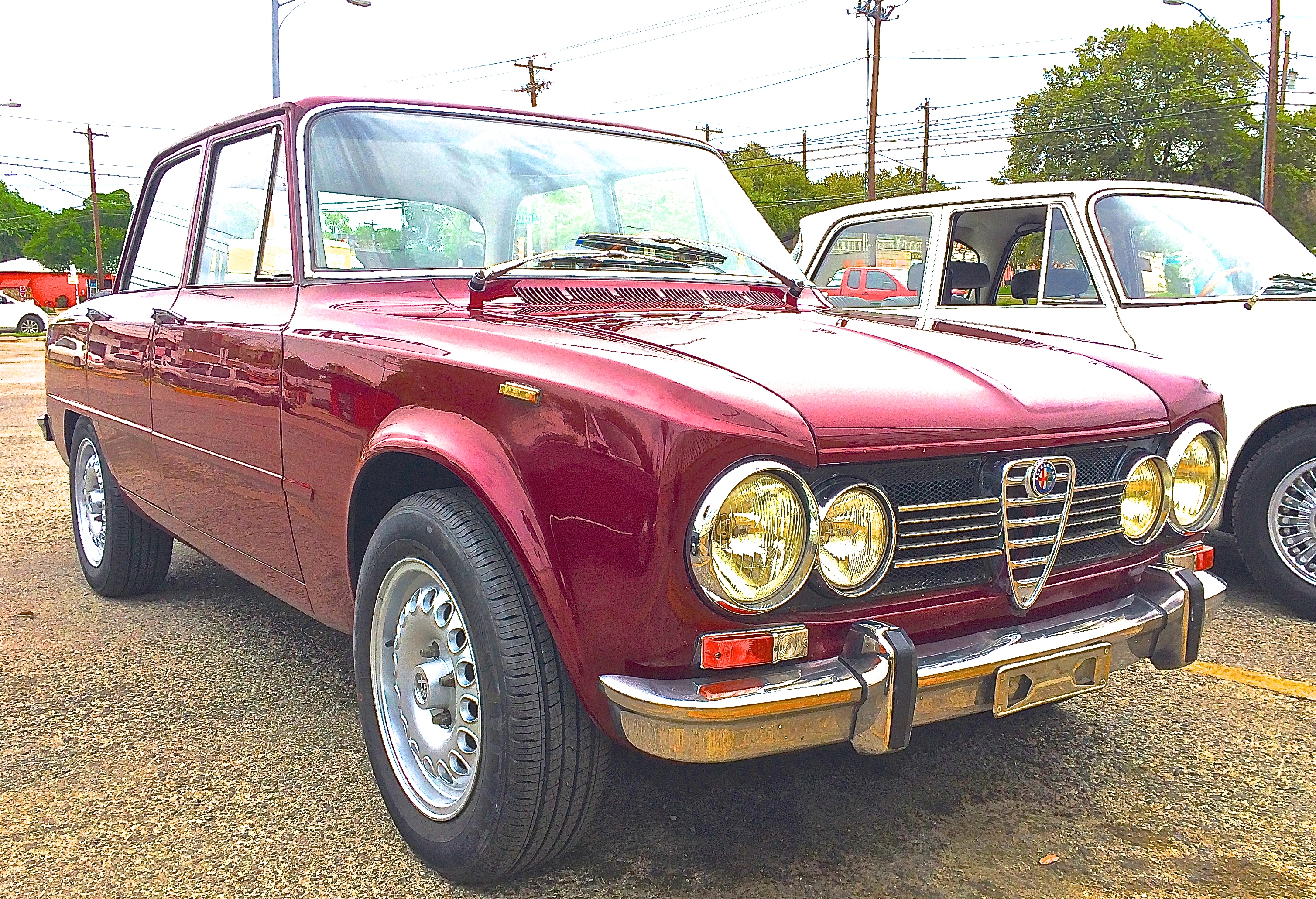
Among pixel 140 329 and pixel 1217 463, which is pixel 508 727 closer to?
pixel 1217 463

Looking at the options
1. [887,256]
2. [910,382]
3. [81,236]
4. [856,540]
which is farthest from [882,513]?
[81,236]

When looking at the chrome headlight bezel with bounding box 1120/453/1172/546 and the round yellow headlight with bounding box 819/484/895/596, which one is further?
the chrome headlight bezel with bounding box 1120/453/1172/546

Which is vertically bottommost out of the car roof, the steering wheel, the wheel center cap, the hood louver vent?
the wheel center cap

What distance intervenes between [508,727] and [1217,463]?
180 centimetres

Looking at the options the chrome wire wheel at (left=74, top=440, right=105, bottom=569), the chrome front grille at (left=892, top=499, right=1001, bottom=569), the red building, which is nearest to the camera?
the chrome front grille at (left=892, top=499, right=1001, bottom=569)

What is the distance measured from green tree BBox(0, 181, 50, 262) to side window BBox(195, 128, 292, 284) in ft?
374

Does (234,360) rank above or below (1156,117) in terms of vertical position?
below

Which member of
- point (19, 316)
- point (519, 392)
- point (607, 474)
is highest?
point (519, 392)

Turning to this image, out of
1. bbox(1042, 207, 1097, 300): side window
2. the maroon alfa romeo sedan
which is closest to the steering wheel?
bbox(1042, 207, 1097, 300): side window

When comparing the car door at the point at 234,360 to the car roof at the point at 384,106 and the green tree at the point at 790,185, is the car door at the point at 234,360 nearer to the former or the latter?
the car roof at the point at 384,106

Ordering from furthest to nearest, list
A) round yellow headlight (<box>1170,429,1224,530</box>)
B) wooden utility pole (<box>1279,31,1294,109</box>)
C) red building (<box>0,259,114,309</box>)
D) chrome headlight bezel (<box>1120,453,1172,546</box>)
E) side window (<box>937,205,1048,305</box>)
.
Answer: red building (<box>0,259,114,309</box>) < wooden utility pole (<box>1279,31,1294,109</box>) < side window (<box>937,205,1048,305</box>) < round yellow headlight (<box>1170,429,1224,530</box>) < chrome headlight bezel (<box>1120,453,1172,546</box>)

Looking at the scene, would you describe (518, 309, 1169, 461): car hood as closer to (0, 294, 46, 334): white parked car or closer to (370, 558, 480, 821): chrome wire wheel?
(370, 558, 480, 821): chrome wire wheel

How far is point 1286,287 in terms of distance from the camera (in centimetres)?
504

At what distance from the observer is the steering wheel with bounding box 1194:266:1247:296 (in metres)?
5.05
